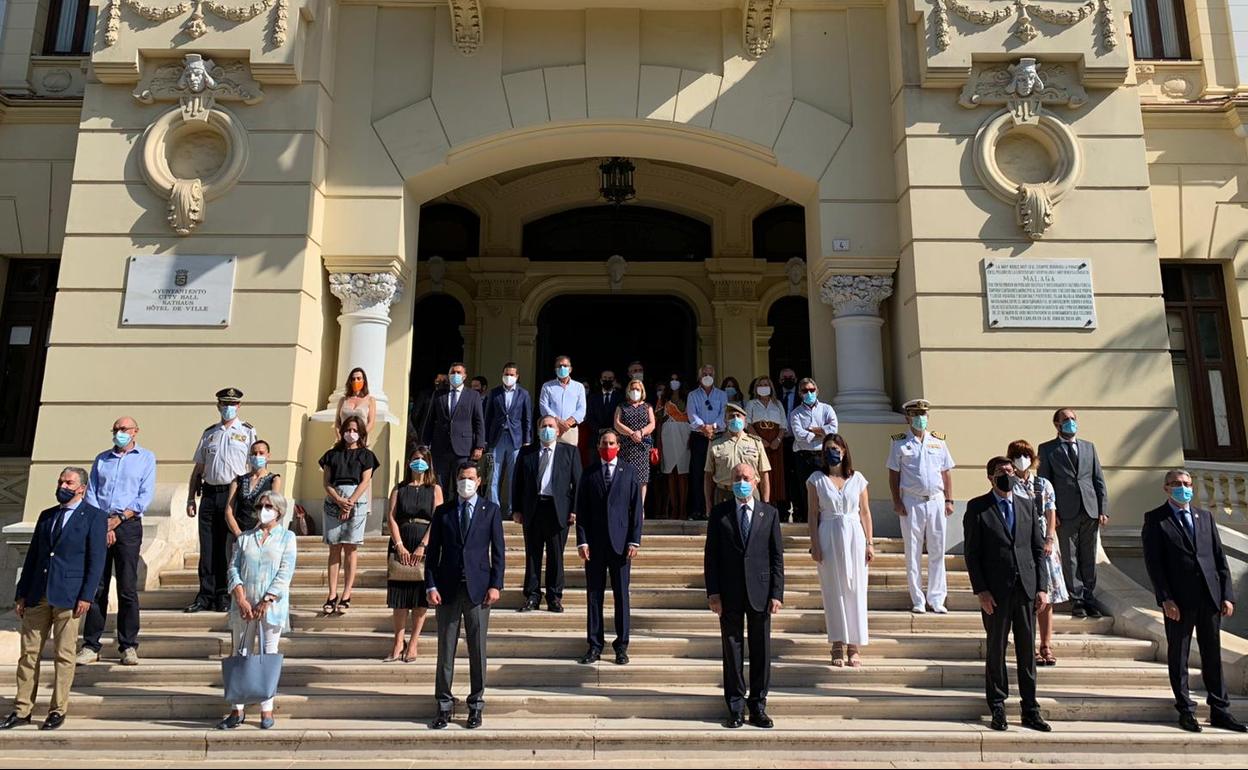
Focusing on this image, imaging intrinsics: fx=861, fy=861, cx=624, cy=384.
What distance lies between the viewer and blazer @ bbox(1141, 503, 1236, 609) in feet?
19.8

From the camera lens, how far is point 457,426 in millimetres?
9227

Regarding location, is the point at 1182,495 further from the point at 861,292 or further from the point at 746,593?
the point at 861,292

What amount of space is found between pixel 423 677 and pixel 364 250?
5.86 m

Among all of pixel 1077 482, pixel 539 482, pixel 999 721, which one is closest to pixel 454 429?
pixel 539 482

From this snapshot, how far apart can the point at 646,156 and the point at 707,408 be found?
3.82 m

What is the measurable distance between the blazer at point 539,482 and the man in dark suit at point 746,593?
192cm

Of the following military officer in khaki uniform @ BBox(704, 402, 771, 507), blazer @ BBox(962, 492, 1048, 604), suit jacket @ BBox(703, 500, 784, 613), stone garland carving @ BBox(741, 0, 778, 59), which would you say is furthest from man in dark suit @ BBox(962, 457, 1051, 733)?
stone garland carving @ BBox(741, 0, 778, 59)

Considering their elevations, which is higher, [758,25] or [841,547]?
[758,25]

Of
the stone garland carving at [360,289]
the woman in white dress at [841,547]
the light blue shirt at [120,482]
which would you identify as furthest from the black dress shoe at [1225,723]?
the stone garland carving at [360,289]

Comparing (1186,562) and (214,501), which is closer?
(1186,562)

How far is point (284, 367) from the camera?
9.86 meters

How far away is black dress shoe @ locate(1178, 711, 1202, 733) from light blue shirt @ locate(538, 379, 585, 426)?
19.6 ft

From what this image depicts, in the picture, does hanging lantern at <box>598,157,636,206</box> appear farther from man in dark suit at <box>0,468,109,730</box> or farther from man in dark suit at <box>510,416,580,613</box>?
man in dark suit at <box>0,468,109,730</box>

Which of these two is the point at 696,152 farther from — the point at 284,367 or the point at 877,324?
the point at 284,367
